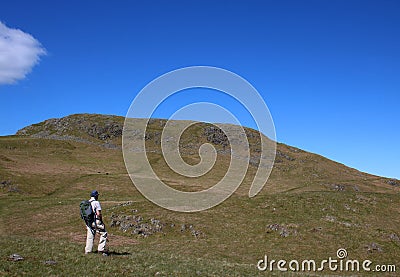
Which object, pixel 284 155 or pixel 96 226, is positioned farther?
pixel 284 155

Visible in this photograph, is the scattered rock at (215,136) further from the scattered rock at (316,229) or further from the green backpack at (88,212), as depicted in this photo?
the green backpack at (88,212)

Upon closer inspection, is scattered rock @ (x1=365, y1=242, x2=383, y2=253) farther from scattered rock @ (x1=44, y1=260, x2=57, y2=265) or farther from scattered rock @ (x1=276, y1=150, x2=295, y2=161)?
scattered rock @ (x1=276, y1=150, x2=295, y2=161)

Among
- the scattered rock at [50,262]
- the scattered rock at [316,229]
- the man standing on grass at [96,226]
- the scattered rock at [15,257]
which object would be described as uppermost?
the man standing on grass at [96,226]

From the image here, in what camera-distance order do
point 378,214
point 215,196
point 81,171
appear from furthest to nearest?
point 81,171, point 215,196, point 378,214

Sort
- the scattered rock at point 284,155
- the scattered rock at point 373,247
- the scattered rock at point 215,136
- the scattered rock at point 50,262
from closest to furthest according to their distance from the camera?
the scattered rock at point 50,262
the scattered rock at point 373,247
the scattered rock at point 284,155
the scattered rock at point 215,136

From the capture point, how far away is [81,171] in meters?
93.5

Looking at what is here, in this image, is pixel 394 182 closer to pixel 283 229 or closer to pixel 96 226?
pixel 283 229

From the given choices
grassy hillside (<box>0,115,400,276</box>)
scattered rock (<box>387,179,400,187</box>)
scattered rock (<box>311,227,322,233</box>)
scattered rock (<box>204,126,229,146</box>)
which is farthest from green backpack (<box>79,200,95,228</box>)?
scattered rock (<box>204,126,229,146</box>)

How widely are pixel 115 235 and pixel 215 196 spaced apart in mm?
27539

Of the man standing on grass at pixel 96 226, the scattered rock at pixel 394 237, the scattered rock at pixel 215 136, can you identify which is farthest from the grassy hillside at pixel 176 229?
the scattered rock at pixel 215 136

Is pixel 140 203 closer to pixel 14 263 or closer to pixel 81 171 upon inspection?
pixel 14 263

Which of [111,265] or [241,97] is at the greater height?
[241,97]

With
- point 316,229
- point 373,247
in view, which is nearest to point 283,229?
point 316,229

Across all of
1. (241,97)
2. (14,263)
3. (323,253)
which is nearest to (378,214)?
(323,253)
